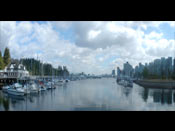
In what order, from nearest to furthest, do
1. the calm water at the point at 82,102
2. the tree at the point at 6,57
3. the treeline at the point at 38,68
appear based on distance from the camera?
the calm water at the point at 82,102, the tree at the point at 6,57, the treeline at the point at 38,68

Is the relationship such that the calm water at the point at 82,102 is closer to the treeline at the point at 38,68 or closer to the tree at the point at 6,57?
the treeline at the point at 38,68

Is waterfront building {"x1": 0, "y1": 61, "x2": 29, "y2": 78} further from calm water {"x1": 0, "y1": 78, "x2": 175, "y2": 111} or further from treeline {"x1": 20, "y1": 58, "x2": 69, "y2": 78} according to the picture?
calm water {"x1": 0, "y1": 78, "x2": 175, "y2": 111}

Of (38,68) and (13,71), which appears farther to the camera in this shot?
(38,68)

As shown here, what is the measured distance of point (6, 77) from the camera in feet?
81.7

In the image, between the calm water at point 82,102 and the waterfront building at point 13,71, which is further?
the waterfront building at point 13,71

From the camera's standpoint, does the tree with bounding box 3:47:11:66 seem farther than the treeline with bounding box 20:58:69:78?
No

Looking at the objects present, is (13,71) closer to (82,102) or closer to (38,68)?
(38,68)

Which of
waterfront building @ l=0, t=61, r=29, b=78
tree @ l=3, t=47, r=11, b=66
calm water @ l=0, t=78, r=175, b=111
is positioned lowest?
calm water @ l=0, t=78, r=175, b=111

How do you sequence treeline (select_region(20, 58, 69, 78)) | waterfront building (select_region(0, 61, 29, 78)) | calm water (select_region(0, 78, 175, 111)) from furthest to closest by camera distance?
treeline (select_region(20, 58, 69, 78))
waterfront building (select_region(0, 61, 29, 78))
calm water (select_region(0, 78, 175, 111))

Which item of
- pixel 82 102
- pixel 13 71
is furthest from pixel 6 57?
pixel 82 102

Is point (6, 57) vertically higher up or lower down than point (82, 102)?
higher up

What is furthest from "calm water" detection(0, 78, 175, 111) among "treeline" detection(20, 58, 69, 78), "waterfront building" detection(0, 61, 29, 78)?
"treeline" detection(20, 58, 69, 78)

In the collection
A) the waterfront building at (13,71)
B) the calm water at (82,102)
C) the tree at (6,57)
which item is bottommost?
the calm water at (82,102)

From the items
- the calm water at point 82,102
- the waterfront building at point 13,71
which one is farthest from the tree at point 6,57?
Result: the calm water at point 82,102
